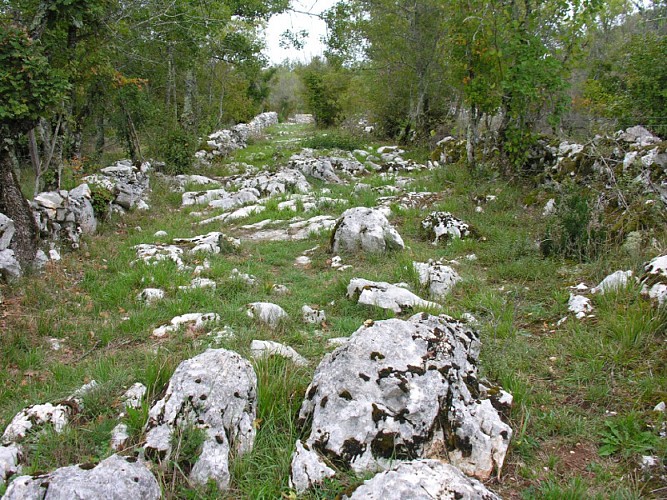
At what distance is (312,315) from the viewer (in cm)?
462

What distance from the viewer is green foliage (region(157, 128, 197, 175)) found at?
505 inches

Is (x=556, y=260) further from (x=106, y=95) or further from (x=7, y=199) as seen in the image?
(x=106, y=95)

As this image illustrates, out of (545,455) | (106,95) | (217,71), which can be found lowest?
(545,455)

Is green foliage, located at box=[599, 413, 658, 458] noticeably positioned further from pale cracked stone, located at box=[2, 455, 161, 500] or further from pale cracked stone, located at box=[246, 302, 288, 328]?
pale cracked stone, located at box=[246, 302, 288, 328]

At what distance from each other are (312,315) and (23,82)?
14.1 feet

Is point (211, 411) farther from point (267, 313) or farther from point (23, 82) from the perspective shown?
point (23, 82)

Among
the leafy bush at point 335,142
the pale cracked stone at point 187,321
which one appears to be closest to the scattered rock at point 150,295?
the pale cracked stone at point 187,321

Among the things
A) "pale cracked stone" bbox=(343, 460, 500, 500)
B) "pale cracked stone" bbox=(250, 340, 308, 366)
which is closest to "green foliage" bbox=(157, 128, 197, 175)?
"pale cracked stone" bbox=(250, 340, 308, 366)

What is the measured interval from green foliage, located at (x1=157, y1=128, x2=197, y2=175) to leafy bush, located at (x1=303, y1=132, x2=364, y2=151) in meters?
6.49

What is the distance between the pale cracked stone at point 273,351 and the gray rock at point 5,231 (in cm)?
359

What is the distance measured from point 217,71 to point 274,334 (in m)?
19.8

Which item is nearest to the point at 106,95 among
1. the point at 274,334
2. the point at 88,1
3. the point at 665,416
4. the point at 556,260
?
the point at 88,1

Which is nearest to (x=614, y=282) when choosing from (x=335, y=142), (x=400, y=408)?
(x=400, y=408)

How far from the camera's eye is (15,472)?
232cm
